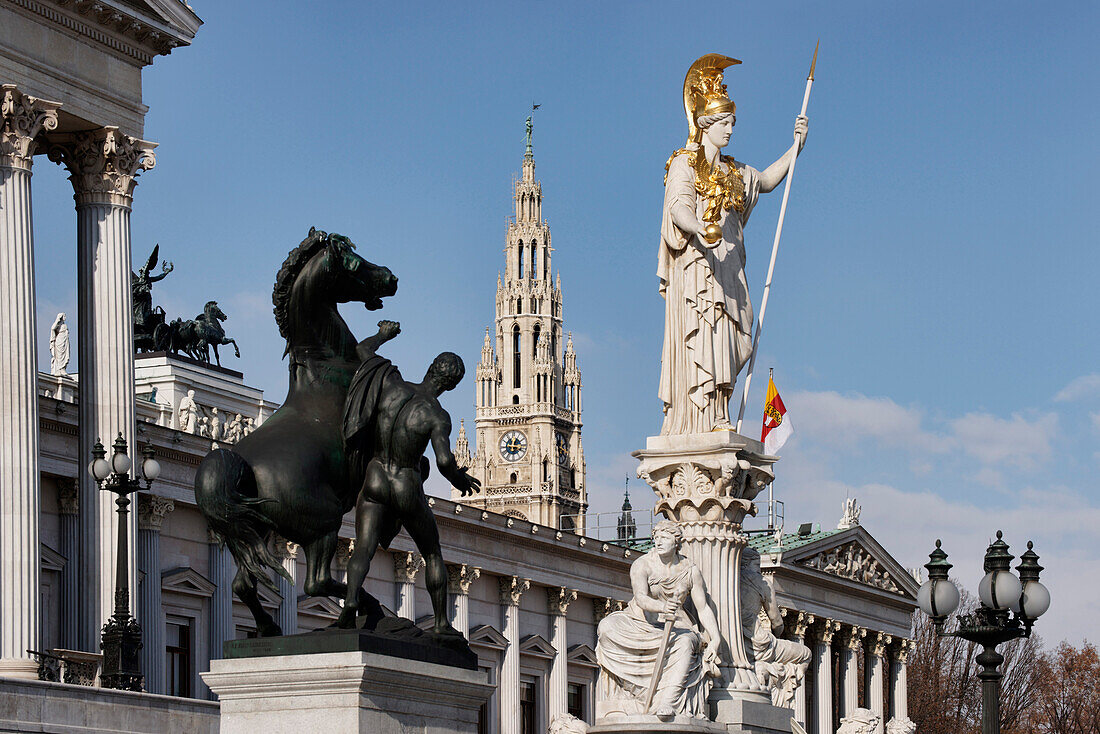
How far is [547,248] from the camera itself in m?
162

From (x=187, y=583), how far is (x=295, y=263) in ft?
128

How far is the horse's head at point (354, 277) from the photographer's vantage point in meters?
11.0

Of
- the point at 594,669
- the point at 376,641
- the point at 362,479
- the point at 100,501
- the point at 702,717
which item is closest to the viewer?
the point at 376,641

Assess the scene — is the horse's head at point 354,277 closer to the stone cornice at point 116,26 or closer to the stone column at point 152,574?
the stone cornice at point 116,26

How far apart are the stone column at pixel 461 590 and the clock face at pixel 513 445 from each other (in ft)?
339

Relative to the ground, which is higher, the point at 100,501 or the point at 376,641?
the point at 100,501

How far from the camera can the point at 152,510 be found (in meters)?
47.0

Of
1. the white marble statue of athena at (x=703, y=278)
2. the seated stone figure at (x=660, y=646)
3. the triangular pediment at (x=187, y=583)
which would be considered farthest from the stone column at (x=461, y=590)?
the seated stone figure at (x=660, y=646)

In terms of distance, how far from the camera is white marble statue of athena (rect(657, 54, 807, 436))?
1633cm

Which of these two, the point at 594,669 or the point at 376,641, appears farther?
the point at 594,669

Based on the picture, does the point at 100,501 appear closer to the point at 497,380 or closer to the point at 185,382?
the point at 185,382

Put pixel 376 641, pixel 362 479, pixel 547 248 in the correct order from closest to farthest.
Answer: pixel 376 641, pixel 362 479, pixel 547 248

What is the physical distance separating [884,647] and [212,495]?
3274 inches

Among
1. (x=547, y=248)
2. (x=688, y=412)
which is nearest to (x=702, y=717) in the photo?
(x=688, y=412)
